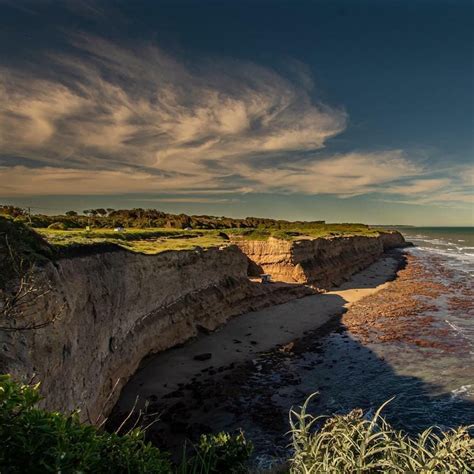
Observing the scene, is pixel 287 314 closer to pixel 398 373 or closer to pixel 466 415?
pixel 398 373

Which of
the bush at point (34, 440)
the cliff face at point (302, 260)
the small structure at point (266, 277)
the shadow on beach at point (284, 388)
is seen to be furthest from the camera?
the cliff face at point (302, 260)

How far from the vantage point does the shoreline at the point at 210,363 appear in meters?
18.0

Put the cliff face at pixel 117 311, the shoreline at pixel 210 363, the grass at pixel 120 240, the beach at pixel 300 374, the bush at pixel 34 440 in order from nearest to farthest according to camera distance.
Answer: the bush at pixel 34 440, the cliff face at pixel 117 311, the beach at pixel 300 374, the shoreline at pixel 210 363, the grass at pixel 120 240

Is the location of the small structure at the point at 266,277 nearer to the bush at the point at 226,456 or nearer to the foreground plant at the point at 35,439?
the bush at the point at 226,456

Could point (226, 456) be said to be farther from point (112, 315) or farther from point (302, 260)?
point (302, 260)

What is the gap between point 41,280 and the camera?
13.0 meters

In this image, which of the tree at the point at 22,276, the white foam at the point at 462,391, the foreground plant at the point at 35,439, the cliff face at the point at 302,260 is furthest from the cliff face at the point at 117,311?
the white foam at the point at 462,391

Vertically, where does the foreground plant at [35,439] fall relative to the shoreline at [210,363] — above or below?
above

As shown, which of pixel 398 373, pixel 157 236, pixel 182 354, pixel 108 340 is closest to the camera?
pixel 108 340

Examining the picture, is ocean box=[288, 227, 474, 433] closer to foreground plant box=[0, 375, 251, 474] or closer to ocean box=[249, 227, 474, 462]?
ocean box=[249, 227, 474, 462]

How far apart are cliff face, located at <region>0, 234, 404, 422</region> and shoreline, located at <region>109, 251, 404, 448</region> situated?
0.96 m

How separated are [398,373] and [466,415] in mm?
5416

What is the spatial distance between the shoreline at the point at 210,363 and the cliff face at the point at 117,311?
96 centimetres

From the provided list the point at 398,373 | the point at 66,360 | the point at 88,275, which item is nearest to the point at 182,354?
the point at 88,275
